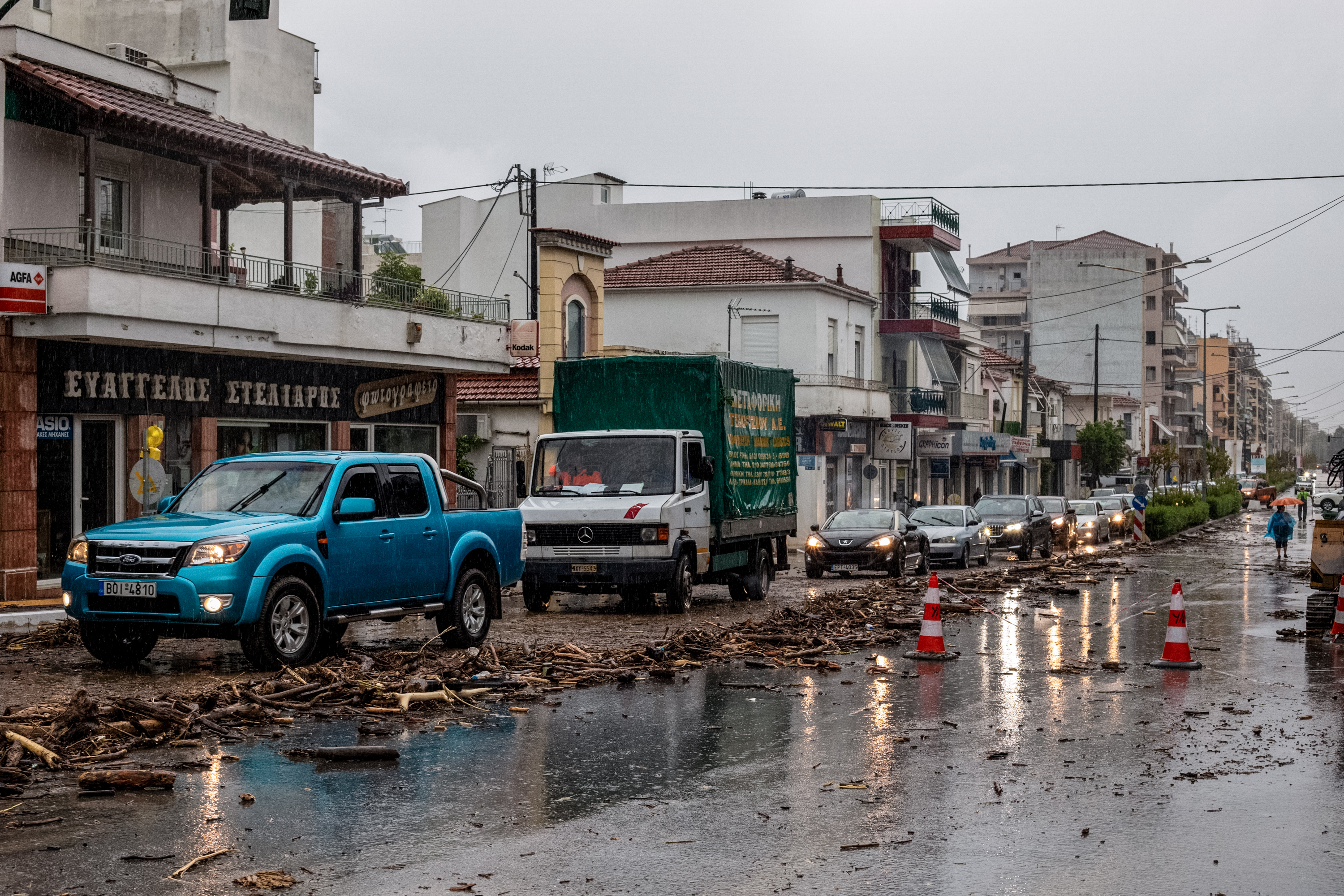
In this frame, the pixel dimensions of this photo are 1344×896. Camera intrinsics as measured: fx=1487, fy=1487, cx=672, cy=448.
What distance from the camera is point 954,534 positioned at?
104ft

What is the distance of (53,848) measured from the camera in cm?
670

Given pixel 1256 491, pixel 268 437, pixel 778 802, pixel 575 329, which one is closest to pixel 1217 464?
pixel 1256 491

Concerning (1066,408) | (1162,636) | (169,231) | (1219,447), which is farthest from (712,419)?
(1219,447)

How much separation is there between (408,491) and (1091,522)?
34.9 meters

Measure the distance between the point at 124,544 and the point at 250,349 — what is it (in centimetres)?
1274

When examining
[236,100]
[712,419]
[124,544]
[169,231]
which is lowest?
[124,544]

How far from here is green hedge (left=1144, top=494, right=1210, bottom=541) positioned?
45625 mm

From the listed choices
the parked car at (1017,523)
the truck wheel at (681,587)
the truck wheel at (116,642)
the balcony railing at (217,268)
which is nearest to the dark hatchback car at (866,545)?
the parked car at (1017,523)

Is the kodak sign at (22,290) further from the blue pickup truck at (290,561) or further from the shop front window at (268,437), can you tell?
the blue pickup truck at (290,561)

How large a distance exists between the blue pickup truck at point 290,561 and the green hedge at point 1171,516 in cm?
3415

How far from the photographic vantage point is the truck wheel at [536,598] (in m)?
20.0

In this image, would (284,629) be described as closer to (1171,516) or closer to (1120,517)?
(1171,516)

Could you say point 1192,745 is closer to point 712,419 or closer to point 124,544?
point 124,544

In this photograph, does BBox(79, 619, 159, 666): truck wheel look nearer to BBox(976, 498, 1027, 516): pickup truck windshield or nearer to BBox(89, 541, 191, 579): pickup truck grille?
BBox(89, 541, 191, 579): pickup truck grille
